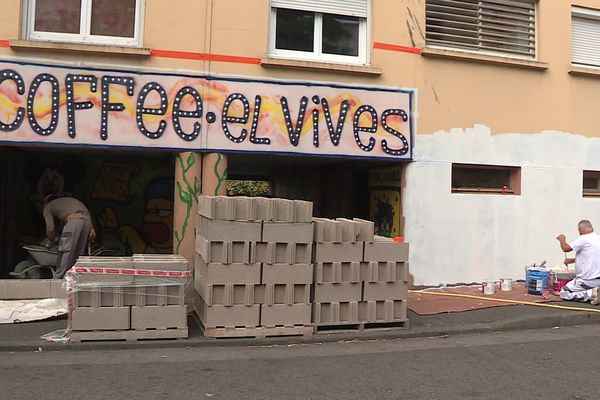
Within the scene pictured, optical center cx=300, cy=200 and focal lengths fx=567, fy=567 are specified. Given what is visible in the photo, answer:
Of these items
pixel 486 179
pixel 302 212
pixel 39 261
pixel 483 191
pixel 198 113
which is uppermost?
pixel 198 113

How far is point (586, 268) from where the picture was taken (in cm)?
908

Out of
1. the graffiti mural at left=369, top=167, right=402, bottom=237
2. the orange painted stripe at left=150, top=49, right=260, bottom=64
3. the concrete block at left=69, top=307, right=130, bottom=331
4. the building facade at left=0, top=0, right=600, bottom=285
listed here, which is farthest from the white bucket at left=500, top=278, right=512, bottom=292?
the concrete block at left=69, top=307, right=130, bottom=331

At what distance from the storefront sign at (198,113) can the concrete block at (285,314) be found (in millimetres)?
2868

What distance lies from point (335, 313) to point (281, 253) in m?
1.04

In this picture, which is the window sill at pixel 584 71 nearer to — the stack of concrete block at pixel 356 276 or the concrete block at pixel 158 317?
the stack of concrete block at pixel 356 276

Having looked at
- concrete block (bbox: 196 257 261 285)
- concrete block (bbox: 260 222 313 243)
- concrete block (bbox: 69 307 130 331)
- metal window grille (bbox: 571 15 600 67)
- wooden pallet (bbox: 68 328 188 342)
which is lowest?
wooden pallet (bbox: 68 328 188 342)

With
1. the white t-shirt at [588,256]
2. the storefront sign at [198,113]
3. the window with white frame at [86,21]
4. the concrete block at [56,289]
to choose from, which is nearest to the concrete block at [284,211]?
the storefront sign at [198,113]

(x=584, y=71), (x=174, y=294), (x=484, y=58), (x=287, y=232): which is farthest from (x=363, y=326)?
(x=584, y=71)

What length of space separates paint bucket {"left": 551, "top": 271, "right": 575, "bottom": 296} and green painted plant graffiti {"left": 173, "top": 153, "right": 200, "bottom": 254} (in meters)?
6.22

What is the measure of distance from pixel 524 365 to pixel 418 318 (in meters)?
2.14

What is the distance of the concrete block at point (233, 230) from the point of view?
6.62m

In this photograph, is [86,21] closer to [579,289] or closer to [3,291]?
[3,291]

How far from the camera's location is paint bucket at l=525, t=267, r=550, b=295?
9.38m

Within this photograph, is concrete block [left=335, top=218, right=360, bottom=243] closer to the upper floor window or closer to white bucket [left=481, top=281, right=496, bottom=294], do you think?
white bucket [left=481, top=281, right=496, bottom=294]
